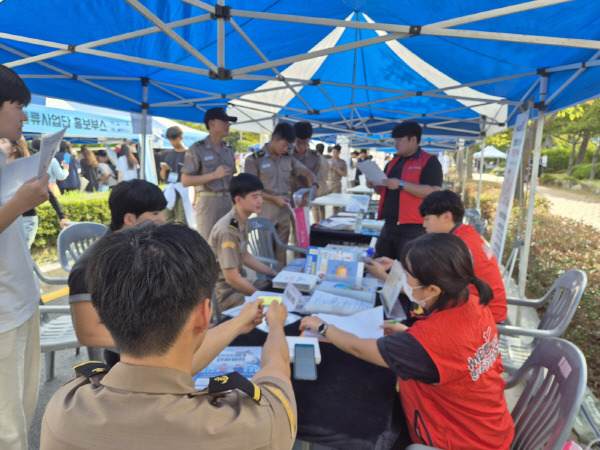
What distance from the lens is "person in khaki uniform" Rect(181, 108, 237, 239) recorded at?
4.00 meters

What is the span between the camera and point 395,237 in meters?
3.59

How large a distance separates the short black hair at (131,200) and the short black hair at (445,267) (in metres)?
1.15

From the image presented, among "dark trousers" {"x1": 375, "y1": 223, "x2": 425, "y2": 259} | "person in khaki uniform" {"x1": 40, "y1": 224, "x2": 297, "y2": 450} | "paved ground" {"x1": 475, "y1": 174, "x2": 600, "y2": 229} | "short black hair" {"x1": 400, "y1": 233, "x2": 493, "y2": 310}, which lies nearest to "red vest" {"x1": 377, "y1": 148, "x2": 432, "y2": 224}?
"dark trousers" {"x1": 375, "y1": 223, "x2": 425, "y2": 259}

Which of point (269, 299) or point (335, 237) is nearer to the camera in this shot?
point (269, 299)

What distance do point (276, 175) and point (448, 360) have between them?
3429 mm

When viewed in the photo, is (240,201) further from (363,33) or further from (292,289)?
(363,33)

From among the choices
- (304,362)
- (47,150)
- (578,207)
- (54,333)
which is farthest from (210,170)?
(578,207)

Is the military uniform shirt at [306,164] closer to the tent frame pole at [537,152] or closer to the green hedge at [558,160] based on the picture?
the tent frame pole at [537,152]

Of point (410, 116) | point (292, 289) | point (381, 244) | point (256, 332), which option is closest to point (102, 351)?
point (256, 332)

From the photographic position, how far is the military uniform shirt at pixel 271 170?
4.38 metres

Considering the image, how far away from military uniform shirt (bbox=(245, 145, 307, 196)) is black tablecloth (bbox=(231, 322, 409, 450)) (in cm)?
302

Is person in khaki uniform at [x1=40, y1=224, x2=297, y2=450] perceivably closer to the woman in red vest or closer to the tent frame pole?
the woman in red vest

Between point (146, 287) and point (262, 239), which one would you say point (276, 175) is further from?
point (146, 287)

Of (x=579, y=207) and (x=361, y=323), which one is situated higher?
(x=361, y=323)
